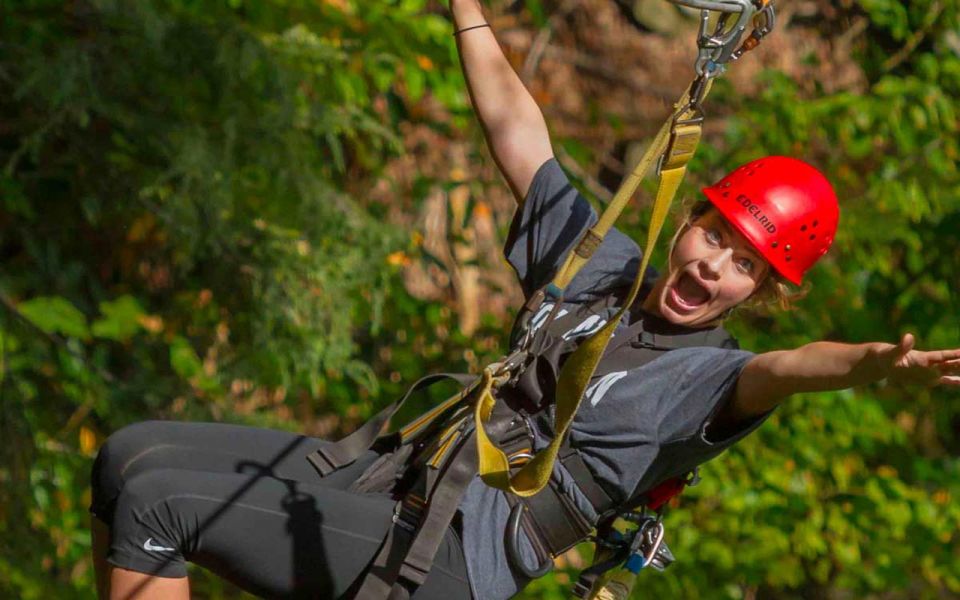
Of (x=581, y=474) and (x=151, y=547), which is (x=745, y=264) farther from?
(x=151, y=547)

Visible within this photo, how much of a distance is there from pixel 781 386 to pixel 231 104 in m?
2.89

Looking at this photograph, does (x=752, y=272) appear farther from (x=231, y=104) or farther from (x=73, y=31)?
(x=73, y=31)

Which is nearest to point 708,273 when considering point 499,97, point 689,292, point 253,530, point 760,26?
point 689,292

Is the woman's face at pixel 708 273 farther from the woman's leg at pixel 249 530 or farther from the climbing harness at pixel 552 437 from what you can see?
the woman's leg at pixel 249 530

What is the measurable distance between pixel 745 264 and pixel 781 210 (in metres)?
0.12

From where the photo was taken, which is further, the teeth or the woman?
the teeth

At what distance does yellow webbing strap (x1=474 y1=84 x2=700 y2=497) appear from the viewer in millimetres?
2191

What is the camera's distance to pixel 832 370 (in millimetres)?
Answer: 2146

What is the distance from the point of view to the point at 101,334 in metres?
4.51

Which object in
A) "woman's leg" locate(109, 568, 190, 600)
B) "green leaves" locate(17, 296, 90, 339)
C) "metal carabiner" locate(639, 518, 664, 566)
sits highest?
"woman's leg" locate(109, 568, 190, 600)

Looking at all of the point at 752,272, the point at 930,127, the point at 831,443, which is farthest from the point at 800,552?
the point at 752,272

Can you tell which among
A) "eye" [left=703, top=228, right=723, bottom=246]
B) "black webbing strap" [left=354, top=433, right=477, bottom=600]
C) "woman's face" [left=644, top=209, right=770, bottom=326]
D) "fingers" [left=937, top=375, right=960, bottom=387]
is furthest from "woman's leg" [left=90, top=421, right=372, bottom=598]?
"fingers" [left=937, top=375, right=960, bottom=387]

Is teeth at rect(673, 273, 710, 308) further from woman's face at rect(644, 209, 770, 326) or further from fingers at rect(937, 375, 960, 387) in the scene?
fingers at rect(937, 375, 960, 387)

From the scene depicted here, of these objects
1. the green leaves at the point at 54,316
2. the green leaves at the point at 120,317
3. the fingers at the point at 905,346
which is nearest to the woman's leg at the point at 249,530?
the fingers at the point at 905,346
